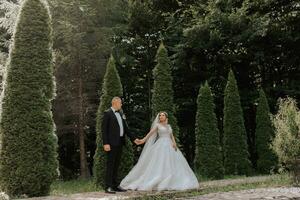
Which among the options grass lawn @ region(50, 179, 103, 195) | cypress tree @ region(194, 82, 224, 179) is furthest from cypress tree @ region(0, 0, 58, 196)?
cypress tree @ region(194, 82, 224, 179)

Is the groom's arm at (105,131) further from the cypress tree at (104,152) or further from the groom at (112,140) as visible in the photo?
the cypress tree at (104,152)

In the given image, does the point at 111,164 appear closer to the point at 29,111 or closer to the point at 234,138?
the point at 29,111

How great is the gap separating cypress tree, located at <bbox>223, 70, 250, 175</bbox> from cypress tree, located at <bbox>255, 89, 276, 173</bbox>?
3.83ft

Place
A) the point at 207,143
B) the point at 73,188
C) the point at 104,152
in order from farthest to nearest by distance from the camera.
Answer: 1. the point at 207,143
2. the point at 73,188
3. the point at 104,152

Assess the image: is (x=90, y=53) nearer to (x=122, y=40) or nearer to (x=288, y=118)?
(x=122, y=40)

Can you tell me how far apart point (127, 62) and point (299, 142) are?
1189 centimetres

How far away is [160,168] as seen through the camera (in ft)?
34.7

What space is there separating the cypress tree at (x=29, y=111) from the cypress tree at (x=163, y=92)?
460 cm

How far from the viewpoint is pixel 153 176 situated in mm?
10523

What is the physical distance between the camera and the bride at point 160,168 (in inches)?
409

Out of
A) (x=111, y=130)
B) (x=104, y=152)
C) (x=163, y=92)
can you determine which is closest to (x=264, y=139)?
(x=163, y=92)

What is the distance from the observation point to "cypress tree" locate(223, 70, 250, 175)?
57.6 ft

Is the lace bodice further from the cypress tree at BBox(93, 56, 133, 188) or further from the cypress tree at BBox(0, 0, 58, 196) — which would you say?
the cypress tree at BBox(0, 0, 58, 196)

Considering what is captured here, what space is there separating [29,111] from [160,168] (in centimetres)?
333
